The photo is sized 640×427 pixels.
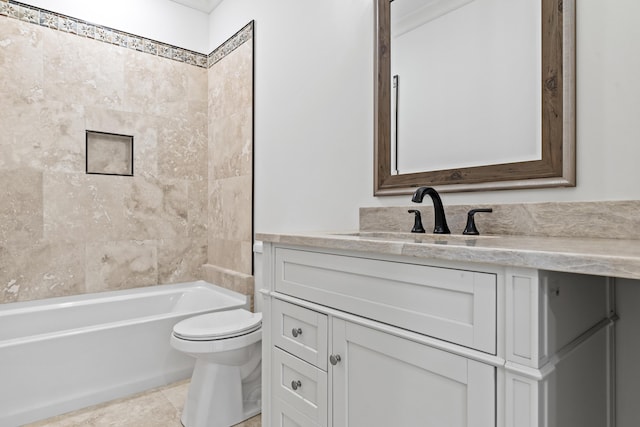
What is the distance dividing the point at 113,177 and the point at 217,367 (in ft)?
5.45

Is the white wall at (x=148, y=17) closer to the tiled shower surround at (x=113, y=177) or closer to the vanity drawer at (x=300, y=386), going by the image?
the tiled shower surround at (x=113, y=177)

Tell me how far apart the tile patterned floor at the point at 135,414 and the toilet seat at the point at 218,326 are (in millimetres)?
493

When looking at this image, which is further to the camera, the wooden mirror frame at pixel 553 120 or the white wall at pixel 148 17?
the white wall at pixel 148 17

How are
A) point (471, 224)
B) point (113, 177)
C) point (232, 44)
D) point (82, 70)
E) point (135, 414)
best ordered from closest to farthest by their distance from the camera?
point (471, 224), point (135, 414), point (82, 70), point (113, 177), point (232, 44)

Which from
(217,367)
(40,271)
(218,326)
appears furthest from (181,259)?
(217,367)

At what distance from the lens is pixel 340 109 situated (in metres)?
1.82

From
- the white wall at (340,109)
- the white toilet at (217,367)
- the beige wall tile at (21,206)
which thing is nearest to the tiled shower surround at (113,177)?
the beige wall tile at (21,206)

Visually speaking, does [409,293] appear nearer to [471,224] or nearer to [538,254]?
[538,254]

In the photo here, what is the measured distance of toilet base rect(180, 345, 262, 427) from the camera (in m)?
1.77

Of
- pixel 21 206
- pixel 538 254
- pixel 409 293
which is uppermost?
pixel 21 206

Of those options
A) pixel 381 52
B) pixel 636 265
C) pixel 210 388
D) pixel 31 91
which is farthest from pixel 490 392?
pixel 31 91

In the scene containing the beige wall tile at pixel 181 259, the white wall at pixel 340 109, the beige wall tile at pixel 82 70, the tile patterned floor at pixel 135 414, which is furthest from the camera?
the beige wall tile at pixel 181 259

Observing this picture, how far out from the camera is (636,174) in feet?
3.10

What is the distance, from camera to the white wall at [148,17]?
2.47 m
